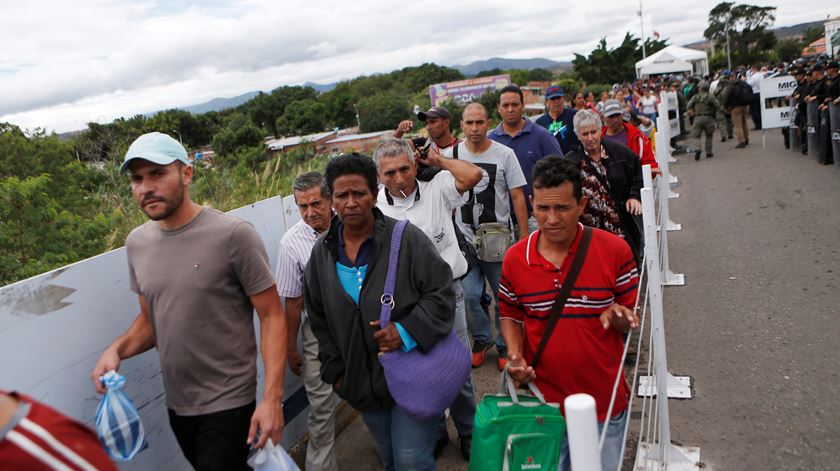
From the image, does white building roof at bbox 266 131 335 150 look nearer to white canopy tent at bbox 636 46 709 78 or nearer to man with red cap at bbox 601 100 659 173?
man with red cap at bbox 601 100 659 173

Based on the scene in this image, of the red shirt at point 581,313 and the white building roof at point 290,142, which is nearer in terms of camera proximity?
the red shirt at point 581,313

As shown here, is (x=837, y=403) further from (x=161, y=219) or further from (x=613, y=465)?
(x=161, y=219)

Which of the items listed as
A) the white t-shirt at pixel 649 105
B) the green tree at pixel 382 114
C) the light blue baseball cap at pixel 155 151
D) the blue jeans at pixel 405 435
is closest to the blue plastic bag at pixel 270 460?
the blue jeans at pixel 405 435

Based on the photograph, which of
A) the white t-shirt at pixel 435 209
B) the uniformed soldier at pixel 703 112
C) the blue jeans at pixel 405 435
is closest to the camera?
the blue jeans at pixel 405 435

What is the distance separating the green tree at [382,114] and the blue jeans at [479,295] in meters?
46.4

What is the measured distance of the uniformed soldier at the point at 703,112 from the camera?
14.3 meters

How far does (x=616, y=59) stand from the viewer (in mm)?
62625

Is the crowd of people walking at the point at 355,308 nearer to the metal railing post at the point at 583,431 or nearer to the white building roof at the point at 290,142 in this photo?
the metal railing post at the point at 583,431

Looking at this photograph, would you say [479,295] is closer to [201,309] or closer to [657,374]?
[657,374]

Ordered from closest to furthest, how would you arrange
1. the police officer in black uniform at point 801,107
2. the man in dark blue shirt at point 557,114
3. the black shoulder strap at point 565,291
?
the black shoulder strap at point 565,291
the man in dark blue shirt at point 557,114
the police officer in black uniform at point 801,107

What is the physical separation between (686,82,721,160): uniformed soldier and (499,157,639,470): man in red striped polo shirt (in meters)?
13.1

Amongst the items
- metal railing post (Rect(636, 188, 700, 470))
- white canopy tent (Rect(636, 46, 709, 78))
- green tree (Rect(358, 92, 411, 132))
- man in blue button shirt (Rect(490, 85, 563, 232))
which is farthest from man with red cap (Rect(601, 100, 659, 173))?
green tree (Rect(358, 92, 411, 132))

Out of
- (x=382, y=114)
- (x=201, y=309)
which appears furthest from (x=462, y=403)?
(x=382, y=114)

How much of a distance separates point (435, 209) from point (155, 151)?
165 centimetres
